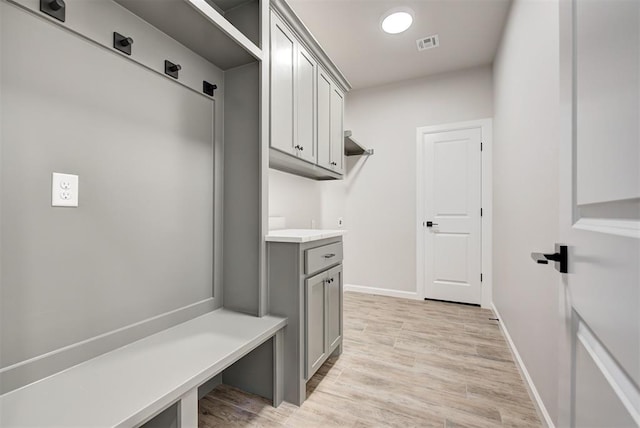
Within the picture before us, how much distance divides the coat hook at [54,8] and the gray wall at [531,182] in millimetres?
2025

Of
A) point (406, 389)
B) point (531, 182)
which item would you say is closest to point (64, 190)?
point (406, 389)

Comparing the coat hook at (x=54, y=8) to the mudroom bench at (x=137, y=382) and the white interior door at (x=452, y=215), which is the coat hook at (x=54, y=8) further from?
the white interior door at (x=452, y=215)

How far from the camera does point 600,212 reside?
1.67 ft

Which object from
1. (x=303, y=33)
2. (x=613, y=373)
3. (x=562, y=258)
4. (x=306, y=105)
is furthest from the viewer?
(x=306, y=105)

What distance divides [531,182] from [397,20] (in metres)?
1.82

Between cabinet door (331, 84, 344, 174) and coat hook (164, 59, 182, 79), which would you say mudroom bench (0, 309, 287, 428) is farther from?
cabinet door (331, 84, 344, 174)

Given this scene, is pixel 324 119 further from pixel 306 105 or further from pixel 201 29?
pixel 201 29

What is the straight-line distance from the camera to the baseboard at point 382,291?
3.60 metres

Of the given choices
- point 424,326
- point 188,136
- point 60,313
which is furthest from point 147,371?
point 424,326

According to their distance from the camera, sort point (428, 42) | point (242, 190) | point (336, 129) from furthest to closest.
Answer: point (428, 42) → point (336, 129) → point (242, 190)

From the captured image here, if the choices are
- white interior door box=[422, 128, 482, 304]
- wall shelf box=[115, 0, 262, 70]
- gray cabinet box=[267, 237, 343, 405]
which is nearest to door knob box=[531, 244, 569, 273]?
gray cabinet box=[267, 237, 343, 405]

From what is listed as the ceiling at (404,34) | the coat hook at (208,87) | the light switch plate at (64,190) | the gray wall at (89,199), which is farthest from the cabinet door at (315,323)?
the ceiling at (404,34)

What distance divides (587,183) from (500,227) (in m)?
2.53

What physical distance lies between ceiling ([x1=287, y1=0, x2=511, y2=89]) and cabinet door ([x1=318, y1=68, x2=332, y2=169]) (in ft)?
1.96
